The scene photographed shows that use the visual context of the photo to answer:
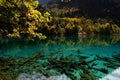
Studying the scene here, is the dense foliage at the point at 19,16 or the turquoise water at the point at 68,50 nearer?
the dense foliage at the point at 19,16

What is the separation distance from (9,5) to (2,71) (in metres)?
15.6

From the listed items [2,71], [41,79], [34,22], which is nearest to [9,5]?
[34,22]

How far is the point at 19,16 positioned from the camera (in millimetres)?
20484

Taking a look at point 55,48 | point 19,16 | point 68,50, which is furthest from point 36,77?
point 55,48

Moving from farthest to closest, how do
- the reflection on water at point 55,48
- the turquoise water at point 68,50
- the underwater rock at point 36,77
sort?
1. the reflection on water at point 55,48
2. the turquoise water at point 68,50
3. the underwater rock at point 36,77

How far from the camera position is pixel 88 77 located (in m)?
32.5

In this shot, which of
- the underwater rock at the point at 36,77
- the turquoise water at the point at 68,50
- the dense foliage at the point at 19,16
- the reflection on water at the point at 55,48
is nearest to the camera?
the dense foliage at the point at 19,16

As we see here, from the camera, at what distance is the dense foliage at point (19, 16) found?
1914 cm

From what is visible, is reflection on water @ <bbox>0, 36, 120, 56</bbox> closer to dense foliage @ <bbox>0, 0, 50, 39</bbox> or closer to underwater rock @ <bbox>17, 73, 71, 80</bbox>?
underwater rock @ <bbox>17, 73, 71, 80</bbox>

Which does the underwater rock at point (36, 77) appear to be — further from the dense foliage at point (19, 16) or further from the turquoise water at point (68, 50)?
the dense foliage at point (19, 16)

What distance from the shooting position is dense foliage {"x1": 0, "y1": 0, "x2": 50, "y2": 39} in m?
19.1

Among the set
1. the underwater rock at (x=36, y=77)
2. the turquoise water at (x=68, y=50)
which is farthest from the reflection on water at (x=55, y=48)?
the underwater rock at (x=36, y=77)

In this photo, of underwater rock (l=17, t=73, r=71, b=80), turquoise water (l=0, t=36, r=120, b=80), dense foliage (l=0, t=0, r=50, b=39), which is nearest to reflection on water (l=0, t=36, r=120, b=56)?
turquoise water (l=0, t=36, r=120, b=80)

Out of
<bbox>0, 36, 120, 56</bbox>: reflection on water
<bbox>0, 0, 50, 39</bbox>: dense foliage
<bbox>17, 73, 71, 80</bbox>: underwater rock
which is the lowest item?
<bbox>0, 36, 120, 56</bbox>: reflection on water
